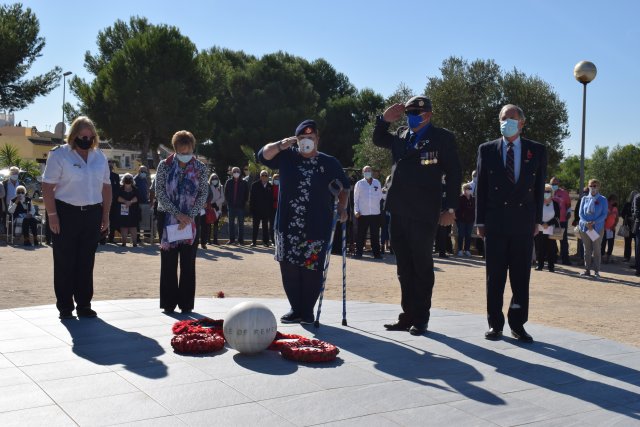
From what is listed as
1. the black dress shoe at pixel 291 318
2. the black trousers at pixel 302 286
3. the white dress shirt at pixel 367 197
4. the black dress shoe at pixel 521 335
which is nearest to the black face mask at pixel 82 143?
the black trousers at pixel 302 286

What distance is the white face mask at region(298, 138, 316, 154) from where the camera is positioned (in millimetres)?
6906

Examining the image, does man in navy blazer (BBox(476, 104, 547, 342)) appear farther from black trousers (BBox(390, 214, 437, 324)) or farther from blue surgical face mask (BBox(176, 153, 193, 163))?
blue surgical face mask (BBox(176, 153, 193, 163))

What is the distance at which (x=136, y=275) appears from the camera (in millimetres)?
12469

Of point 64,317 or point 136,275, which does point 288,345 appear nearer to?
point 64,317

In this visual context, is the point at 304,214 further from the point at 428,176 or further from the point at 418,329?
the point at 418,329

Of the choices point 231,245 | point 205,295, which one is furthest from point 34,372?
point 231,245

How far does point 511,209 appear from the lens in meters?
6.55

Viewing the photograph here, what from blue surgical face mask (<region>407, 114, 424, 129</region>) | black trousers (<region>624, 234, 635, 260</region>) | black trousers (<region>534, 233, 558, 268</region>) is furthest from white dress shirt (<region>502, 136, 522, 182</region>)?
black trousers (<region>624, 234, 635, 260</region>)

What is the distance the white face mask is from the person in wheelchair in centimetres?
1293

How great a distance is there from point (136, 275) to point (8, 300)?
3455mm

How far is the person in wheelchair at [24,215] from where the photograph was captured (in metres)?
18.0

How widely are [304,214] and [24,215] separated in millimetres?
13311

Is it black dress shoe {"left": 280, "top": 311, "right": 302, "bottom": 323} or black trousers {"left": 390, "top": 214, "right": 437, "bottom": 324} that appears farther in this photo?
black dress shoe {"left": 280, "top": 311, "right": 302, "bottom": 323}

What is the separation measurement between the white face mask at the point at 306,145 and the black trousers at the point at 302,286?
110cm
